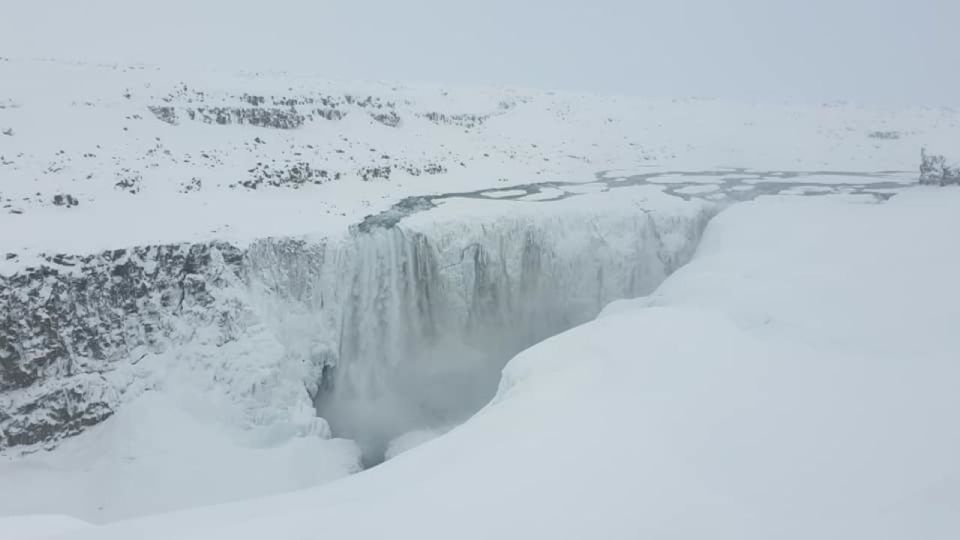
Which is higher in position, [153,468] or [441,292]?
[441,292]

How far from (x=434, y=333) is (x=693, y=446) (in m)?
14.3

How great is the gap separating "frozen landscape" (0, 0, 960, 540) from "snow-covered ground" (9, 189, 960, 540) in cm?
4

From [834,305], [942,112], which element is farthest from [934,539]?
[942,112]

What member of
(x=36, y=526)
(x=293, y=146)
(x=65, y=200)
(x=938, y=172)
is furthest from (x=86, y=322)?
(x=938, y=172)

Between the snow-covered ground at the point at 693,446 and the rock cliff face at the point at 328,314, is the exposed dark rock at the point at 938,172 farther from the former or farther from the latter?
the snow-covered ground at the point at 693,446

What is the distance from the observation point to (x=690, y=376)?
7930 mm

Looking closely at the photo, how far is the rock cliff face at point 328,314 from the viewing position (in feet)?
43.1

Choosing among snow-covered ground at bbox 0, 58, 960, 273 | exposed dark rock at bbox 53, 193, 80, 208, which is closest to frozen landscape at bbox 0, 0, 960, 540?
snow-covered ground at bbox 0, 58, 960, 273

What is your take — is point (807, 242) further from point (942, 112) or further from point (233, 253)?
point (942, 112)

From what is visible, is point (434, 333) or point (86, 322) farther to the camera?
point (434, 333)

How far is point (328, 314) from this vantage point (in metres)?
17.3

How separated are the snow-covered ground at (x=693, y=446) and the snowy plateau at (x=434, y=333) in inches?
1.6

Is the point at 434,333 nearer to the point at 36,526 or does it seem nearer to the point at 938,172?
the point at 36,526

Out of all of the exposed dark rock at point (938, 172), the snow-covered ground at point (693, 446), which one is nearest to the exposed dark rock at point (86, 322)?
the snow-covered ground at point (693, 446)
